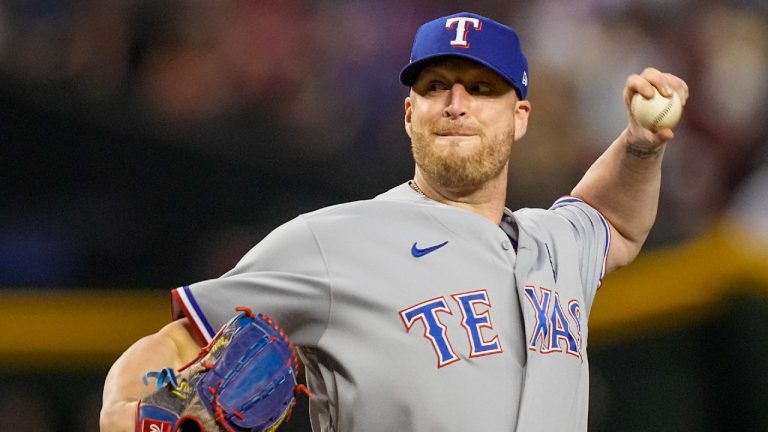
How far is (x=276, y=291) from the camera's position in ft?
6.67

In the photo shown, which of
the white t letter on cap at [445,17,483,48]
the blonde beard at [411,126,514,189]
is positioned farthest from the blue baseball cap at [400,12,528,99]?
the blonde beard at [411,126,514,189]

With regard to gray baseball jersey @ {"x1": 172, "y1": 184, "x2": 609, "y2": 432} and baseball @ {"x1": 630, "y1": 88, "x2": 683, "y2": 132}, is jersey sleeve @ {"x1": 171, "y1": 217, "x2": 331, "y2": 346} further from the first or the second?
baseball @ {"x1": 630, "y1": 88, "x2": 683, "y2": 132}

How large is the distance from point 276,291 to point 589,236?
874mm

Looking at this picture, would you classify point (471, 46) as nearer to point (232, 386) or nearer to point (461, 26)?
point (461, 26)

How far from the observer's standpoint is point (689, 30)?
195 inches

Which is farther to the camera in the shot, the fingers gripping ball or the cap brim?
the cap brim

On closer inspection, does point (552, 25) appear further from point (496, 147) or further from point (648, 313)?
point (496, 147)

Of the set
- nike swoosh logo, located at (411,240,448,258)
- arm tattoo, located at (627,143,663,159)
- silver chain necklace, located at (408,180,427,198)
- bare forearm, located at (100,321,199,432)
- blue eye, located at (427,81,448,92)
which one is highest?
blue eye, located at (427,81,448,92)

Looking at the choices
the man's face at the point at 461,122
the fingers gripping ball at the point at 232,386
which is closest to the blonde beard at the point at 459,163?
the man's face at the point at 461,122

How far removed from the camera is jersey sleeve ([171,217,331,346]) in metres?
1.99

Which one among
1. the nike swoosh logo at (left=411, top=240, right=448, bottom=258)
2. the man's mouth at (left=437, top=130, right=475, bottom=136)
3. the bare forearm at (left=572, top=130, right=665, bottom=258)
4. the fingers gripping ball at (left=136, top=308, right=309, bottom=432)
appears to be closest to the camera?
the fingers gripping ball at (left=136, top=308, right=309, bottom=432)

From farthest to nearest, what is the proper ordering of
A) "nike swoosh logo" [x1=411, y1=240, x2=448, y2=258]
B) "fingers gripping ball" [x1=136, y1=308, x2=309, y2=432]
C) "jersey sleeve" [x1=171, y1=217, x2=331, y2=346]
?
"nike swoosh logo" [x1=411, y1=240, x2=448, y2=258] → "jersey sleeve" [x1=171, y1=217, x2=331, y2=346] → "fingers gripping ball" [x1=136, y1=308, x2=309, y2=432]

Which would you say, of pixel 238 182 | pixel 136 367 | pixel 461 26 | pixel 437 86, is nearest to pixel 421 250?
pixel 437 86

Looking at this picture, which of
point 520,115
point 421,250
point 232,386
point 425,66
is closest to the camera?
point 232,386
